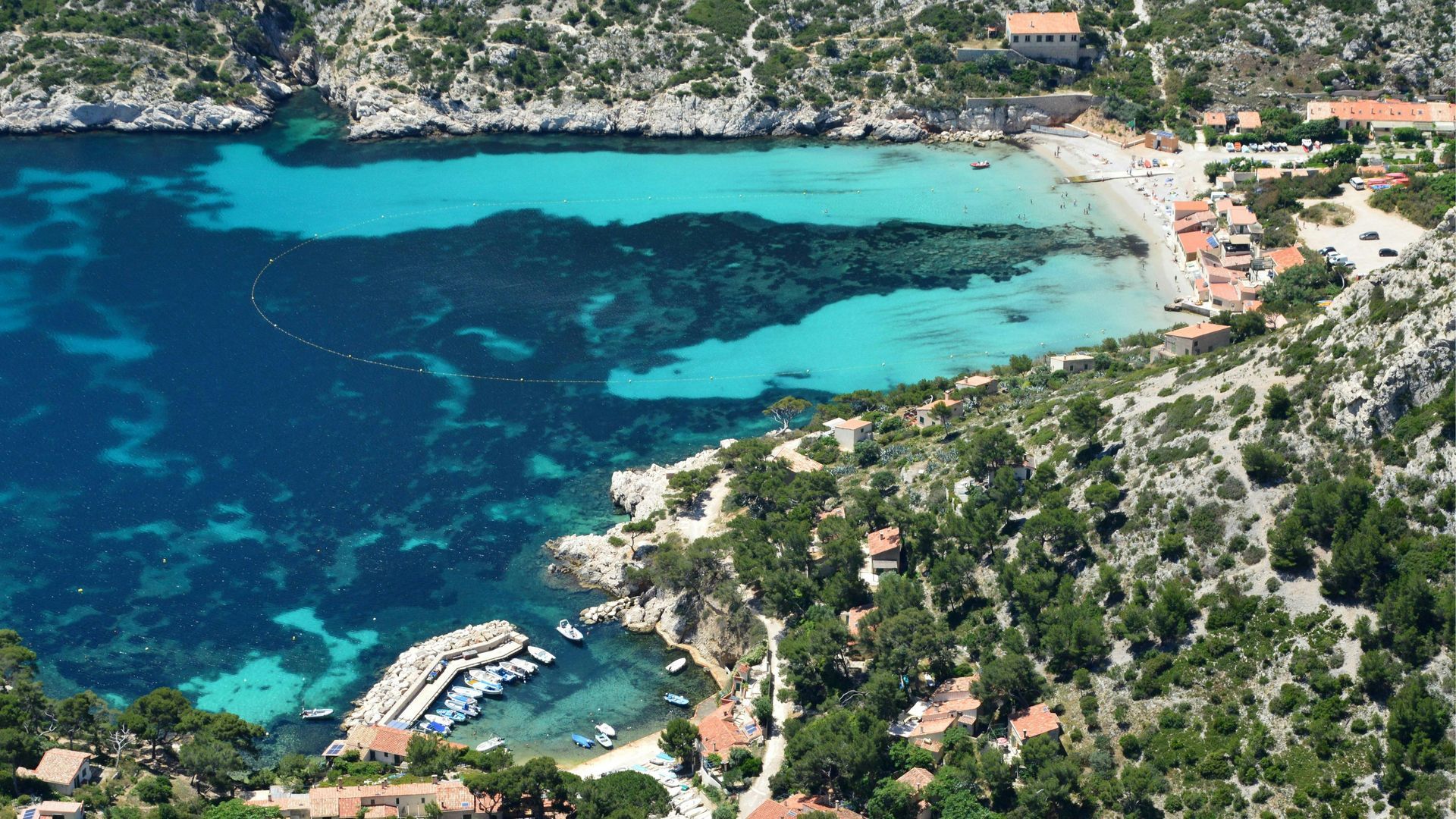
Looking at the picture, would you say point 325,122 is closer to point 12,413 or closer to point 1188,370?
point 12,413

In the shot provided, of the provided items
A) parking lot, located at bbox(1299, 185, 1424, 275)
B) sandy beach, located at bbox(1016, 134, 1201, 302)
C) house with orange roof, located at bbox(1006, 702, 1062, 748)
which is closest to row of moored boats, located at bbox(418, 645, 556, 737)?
house with orange roof, located at bbox(1006, 702, 1062, 748)

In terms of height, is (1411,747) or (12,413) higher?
(1411,747)

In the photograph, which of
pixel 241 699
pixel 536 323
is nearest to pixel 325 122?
pixel 536 323

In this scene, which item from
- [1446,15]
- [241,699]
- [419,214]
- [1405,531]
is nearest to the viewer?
[1405,531]

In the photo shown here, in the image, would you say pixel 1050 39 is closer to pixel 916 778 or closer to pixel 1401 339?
pixel 1401 339

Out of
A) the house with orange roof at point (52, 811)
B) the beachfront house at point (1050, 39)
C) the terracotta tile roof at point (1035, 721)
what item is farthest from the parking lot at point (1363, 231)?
the house with orange roof at point (52, 811)

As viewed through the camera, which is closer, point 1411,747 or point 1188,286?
point 1411,747
